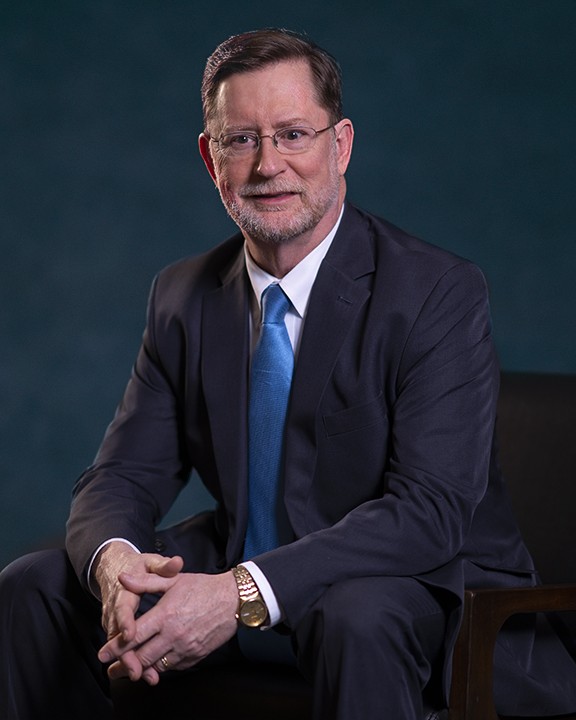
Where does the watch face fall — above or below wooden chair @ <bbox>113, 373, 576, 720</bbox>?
above

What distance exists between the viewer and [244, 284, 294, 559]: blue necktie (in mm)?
2637

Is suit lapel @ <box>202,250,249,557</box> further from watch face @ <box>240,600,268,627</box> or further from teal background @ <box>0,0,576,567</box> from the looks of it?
teal background @ <box>0,0,576,567</box>

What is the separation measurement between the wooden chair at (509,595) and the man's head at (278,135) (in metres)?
0.73

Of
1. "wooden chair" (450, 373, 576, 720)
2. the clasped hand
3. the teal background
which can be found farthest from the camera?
the teal background

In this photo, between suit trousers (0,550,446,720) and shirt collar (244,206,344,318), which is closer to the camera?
suit trousers (0,550,446,720)

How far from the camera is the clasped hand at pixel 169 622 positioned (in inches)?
87.6

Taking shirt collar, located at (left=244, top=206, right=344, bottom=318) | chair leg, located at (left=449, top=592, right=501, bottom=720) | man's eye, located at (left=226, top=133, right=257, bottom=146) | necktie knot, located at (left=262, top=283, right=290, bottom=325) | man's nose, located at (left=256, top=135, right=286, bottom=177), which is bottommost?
chair leg, located at (left=449, top=592, right=501, bottom=720)

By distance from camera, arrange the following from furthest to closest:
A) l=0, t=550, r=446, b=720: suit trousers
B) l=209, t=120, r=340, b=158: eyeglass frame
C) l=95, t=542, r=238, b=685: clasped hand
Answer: l=209, t=120, r=340, b=158: eyeglass frame, l=95, t=542, r=238, b=685: clasped hand, l=0, t=550, r=446, b=720: suit trousers

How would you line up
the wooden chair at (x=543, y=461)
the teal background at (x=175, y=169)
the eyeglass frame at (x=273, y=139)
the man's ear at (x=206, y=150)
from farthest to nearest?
the teal background at (x=175, y=169) < the wooden chair at (x=543, y=461) < the man's ear at (x=206, y=150) < the eyeglass frame at (x=273, y=139)

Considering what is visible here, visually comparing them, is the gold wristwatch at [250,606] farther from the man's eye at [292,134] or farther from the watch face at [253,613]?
the man's eye at [292,134]

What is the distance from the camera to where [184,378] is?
2.87 m

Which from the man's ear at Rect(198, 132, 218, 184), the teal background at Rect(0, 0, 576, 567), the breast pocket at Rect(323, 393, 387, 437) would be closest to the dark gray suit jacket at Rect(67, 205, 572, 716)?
the breast pocket at Rect(323, 393, 387, 437)

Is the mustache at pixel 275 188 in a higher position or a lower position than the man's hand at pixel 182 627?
higher

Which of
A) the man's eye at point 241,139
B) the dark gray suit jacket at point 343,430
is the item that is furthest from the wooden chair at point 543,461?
the man's eye at point 241,139
